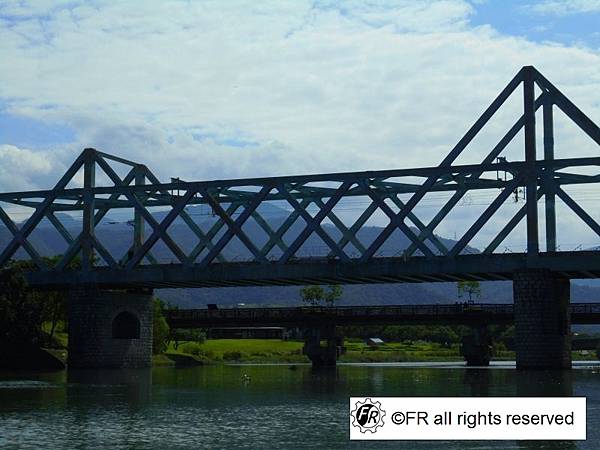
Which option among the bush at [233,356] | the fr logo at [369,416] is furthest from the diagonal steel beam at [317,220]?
the bush at [233,356]

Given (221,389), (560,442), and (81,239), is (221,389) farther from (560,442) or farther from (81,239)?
(81,239)

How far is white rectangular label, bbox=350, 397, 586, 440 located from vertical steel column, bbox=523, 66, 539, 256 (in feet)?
181

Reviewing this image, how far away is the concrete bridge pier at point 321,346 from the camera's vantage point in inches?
5202

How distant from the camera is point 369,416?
119ft

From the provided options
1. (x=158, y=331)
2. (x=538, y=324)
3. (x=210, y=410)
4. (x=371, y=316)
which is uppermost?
(x=371, y=316)

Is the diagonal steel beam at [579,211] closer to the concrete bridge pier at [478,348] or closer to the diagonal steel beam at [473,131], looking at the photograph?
the diagonal steel beam at [473,131]

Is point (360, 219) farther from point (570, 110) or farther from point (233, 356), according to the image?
point (233, 356)

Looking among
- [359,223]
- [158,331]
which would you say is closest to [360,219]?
[359,223]

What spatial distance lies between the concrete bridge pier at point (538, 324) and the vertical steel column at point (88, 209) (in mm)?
48015

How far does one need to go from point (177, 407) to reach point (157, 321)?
3165 inches

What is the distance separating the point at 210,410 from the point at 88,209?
6885cm

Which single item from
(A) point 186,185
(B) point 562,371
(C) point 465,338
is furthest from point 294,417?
(C) point 465,338

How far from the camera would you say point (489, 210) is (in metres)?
94.6

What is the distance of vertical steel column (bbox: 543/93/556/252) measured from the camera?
9375cm
